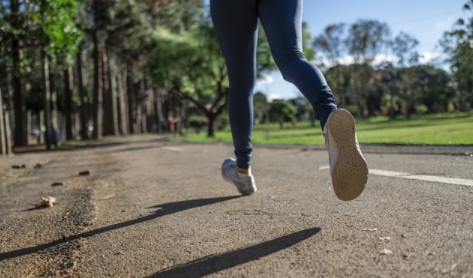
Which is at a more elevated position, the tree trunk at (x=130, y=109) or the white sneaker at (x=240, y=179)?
the tree trunk at (x=130, y=109)

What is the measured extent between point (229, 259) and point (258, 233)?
326 millimetres

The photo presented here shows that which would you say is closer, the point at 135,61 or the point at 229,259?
the point at 229,259

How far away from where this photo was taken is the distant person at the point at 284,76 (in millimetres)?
1770

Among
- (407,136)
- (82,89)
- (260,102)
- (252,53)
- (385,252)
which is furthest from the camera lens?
(260,102)

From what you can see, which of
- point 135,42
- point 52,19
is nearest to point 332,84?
point 135,42

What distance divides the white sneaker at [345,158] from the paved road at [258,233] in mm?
174

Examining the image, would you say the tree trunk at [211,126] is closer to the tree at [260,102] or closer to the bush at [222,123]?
the tree at [260,102]

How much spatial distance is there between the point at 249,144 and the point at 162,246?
1.22 meters

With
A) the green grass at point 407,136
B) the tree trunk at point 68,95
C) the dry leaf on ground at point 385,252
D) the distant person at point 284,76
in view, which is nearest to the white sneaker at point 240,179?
the distant person at point 284,76

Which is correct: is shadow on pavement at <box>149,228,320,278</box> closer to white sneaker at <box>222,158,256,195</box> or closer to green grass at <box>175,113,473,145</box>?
white sneaker at <box>222,158,256,195</box>

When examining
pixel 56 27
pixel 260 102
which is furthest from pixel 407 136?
pixel 260 102

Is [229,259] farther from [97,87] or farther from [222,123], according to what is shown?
[222,123]

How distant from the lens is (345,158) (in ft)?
5.78

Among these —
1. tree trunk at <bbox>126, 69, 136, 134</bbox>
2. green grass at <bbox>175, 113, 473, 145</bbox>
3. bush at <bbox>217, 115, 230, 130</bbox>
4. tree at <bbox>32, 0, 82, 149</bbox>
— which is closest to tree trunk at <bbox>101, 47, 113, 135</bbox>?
green grass at <bbox>175, 113, 473, 145</bbox>
